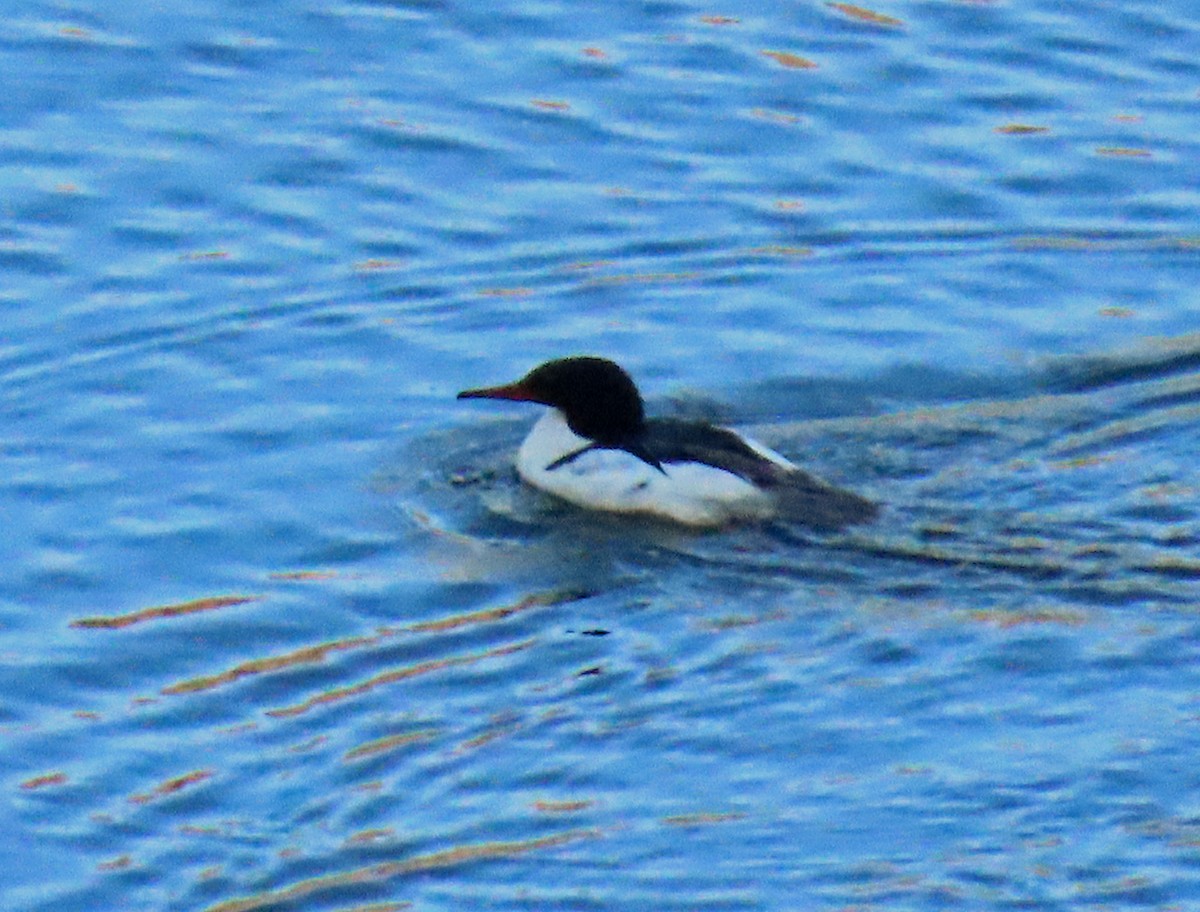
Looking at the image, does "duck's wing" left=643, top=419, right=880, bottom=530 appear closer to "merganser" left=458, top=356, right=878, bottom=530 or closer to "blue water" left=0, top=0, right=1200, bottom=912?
"merganser" left=458, top=356, right=878, bottom=530

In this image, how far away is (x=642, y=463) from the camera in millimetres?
13031

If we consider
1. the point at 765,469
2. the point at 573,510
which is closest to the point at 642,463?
the point at 573,510

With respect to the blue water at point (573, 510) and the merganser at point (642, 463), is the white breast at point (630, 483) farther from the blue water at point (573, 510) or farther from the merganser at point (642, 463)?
the blue water at point (573, 510)

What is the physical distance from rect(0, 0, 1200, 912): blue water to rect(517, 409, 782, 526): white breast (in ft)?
0.59

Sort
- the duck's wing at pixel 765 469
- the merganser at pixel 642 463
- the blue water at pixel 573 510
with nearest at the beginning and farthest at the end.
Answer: the blue water at pixel 573 510
the duck's wing at pixel 765 469
the merganser at pixel 642 463

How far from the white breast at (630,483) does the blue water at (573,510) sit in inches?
7.1

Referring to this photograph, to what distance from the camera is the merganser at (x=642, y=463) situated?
1267 cm

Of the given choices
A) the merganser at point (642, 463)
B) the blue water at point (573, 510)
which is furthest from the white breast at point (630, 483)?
the blue water at point (573, 510)

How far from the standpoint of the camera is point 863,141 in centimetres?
1636

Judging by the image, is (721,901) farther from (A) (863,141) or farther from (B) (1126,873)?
(A) (863,141)

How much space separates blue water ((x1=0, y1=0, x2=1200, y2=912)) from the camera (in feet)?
32.1

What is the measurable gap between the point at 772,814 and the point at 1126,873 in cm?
117

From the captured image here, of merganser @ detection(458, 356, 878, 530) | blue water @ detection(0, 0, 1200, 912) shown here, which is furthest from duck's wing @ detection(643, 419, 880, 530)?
blue water @ detection(0, 0, 1200, 912)

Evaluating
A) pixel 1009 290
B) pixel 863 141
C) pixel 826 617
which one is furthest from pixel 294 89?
pixel 826 617
